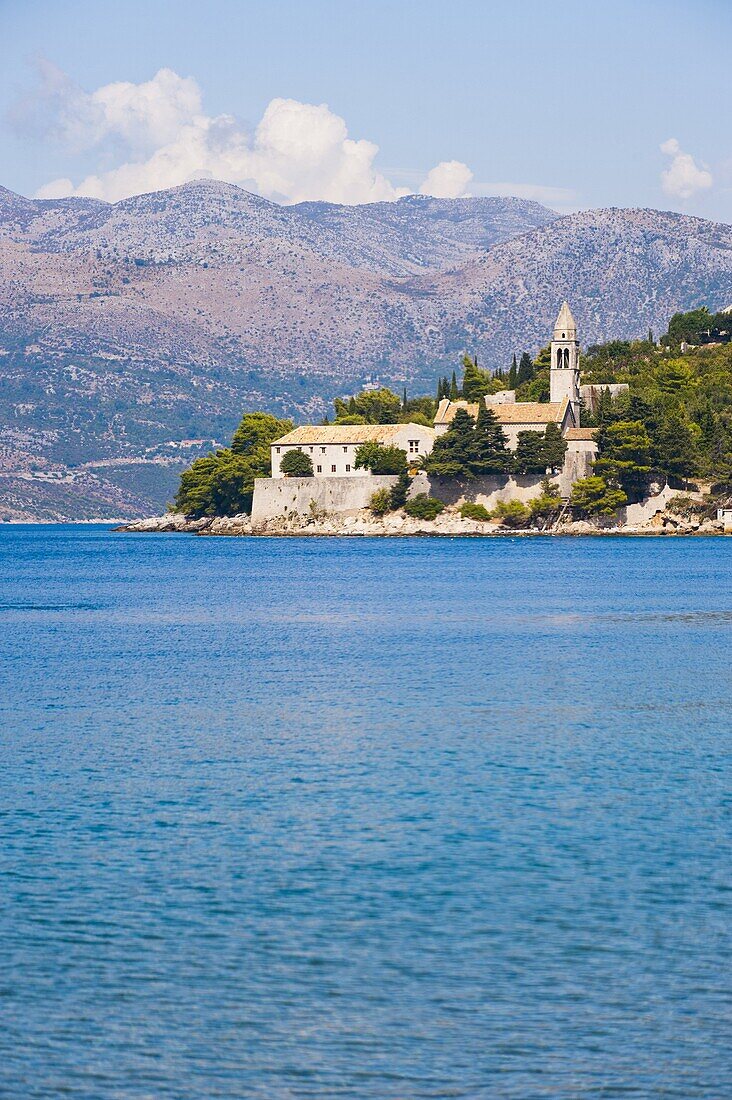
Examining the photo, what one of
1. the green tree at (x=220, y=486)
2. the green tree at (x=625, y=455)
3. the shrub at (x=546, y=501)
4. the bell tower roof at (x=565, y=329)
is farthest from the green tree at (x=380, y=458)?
the bell tower roof at (x=565, y=329)

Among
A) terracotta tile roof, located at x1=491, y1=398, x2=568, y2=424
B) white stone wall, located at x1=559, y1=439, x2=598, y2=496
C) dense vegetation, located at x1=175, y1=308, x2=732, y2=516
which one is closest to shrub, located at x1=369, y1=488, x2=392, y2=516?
dense vegetation, located at x1=175, y1=308, x2=732, y2=516

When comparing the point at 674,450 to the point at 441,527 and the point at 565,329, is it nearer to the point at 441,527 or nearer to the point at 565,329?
the point at 565,329

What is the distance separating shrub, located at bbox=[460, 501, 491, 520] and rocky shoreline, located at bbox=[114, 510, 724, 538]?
303mm

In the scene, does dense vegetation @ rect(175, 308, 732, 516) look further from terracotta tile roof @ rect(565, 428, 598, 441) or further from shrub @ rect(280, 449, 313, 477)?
terracotta tile roof @ rect(565, 428, 598, 441)

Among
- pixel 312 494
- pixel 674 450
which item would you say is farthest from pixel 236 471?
pixel 674 450

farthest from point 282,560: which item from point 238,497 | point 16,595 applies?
point 238,497

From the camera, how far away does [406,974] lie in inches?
398

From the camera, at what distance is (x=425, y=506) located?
84.0 meters

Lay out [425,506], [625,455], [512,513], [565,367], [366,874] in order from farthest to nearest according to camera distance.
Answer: [565,367]
[425,506]
[512,513]
[625,455]
[366,874]

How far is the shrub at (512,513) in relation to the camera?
82.4 meters

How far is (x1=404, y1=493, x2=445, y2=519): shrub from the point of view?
83938 mm

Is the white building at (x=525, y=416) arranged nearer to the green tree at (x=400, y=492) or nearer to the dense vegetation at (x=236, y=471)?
the green tree at (x=400, y=492)

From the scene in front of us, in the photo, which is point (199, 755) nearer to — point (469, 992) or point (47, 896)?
point (47, 896)

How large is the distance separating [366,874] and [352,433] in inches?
2979
